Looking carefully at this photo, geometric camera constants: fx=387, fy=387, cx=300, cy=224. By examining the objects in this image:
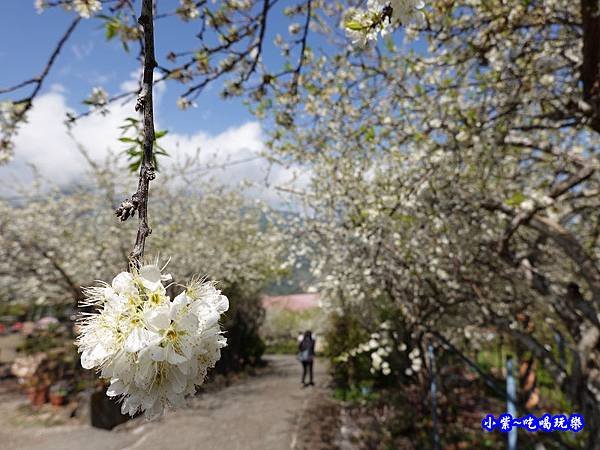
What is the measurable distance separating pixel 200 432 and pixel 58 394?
316 centimetres

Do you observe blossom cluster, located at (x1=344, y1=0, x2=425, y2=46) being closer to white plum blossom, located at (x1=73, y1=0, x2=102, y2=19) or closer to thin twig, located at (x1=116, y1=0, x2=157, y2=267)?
thin twig, located at (x1=116, y1=0, x2=157, y2=267)

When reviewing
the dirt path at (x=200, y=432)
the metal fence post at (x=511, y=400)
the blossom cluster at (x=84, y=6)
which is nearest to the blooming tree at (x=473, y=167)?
the metal fence post at (x=511, y=400)

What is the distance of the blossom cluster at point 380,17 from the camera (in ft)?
3.67

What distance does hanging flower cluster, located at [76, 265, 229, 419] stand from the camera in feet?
2.42

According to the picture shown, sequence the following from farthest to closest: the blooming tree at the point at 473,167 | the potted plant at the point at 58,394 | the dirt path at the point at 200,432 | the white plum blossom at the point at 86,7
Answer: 1. the potted plant at the point at 58,394
2. the dirt path at the point at 200,432
3. the blooming tree at the point at 473,167
4. the white plum blossom at the point at 86,7

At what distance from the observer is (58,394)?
7.16 meters

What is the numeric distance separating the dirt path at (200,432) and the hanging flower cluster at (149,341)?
5.36 metres

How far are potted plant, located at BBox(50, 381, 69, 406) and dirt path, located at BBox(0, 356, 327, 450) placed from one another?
870 millimetres

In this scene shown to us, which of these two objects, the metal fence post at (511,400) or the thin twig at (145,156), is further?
the metal fence post at (511,400)

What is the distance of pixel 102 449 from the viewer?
539 centimetres

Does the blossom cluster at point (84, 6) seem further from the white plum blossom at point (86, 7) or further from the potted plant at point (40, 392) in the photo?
the potted plant at point (40, 392)

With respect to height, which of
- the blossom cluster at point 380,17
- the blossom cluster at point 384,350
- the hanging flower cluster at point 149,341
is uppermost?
the blossom cluster at point 380,17

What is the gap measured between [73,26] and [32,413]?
7.68 metres

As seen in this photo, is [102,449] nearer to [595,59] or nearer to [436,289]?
[436,289]
